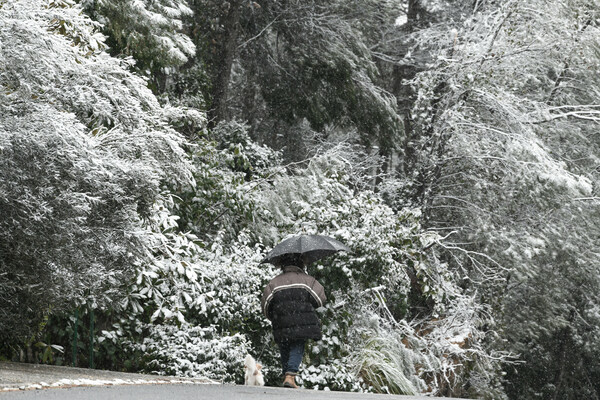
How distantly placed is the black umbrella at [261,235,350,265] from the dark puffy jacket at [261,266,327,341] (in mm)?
328

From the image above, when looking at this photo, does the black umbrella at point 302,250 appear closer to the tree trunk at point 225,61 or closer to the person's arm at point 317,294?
the person's arm at point 317,294

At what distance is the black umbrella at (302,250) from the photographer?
902cm

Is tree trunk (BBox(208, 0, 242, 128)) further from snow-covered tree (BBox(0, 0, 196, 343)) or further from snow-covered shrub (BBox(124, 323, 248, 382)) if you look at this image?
snow-covered tree (BBox(0, 0, 196, 343))

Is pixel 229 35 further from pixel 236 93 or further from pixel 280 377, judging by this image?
pixel 280 377

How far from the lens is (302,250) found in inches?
353

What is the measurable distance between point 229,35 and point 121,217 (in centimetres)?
968

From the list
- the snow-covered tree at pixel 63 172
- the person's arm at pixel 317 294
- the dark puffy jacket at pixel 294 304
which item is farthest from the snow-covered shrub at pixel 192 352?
the person's arm at pixel 317 294

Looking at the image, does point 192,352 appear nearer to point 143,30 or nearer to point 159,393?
point 159,393

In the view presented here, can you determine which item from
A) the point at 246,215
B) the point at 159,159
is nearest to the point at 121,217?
the point at 159,159

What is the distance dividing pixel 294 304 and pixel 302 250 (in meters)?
0.64

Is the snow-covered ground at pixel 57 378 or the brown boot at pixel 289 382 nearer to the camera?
the snow-covered ground at pixel 57 378

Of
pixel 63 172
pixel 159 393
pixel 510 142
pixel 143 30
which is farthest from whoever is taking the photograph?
pixel 510 142

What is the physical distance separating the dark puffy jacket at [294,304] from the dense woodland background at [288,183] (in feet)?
3.56

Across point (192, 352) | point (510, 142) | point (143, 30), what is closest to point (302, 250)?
point (192, 352)
